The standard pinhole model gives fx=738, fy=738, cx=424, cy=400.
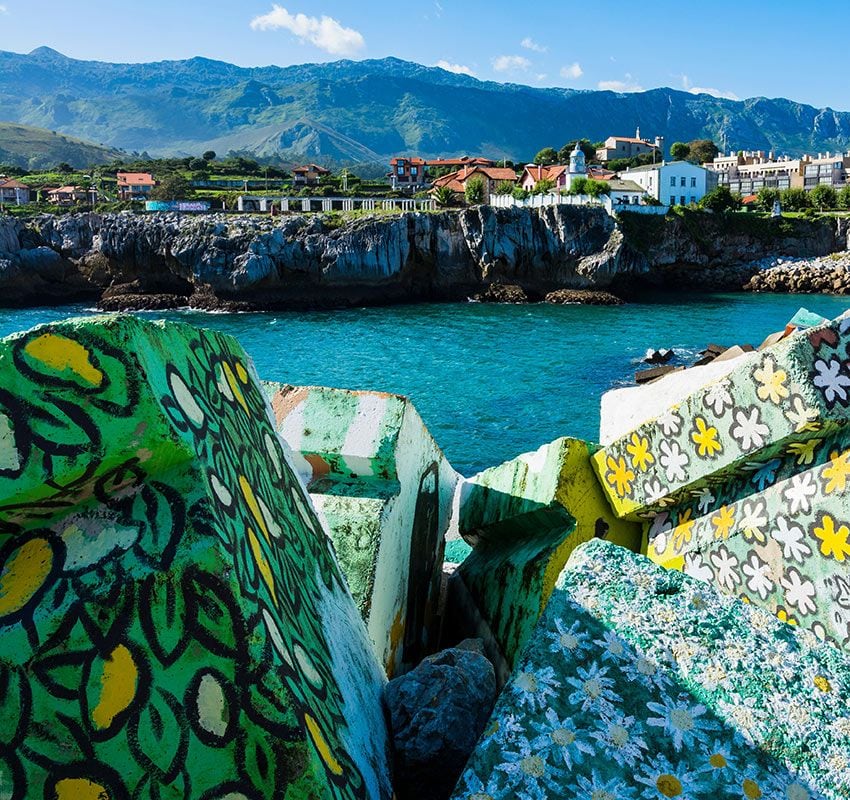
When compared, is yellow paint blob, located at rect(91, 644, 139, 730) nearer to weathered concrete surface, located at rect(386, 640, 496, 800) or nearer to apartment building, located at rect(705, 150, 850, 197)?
weathered concrete surface, located at rect(386, 640, 496, 800)

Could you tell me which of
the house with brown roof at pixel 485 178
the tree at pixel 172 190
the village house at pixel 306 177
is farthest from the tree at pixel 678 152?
the tree at pixel 172 190

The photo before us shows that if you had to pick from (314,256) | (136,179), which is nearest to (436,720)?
(314,256)

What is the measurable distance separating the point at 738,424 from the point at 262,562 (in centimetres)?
265

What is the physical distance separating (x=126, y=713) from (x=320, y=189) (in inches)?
3761

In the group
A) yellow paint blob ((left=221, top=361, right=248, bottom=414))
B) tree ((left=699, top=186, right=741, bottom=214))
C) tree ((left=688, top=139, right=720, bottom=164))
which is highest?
tree ((left=688, top=139, right=720, bottom=164))

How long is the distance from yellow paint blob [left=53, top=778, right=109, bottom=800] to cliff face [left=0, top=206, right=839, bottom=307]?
58846mm

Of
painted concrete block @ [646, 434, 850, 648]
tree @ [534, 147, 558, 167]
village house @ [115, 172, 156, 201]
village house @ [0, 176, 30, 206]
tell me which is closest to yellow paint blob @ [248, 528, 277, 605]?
painted concrete block @ [646, 434, 850, 648]

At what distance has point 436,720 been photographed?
2.79 meters

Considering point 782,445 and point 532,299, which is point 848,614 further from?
point 532,299

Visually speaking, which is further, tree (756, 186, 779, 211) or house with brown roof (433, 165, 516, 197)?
house with brown roof (433, 165, 516, 197)

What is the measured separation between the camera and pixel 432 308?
57.5m

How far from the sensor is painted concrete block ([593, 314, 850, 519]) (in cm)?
356

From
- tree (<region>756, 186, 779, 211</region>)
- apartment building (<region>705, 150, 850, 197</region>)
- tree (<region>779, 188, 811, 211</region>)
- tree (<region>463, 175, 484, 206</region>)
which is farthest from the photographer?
apartment building (<region>705, 150, 850, 197</region>)

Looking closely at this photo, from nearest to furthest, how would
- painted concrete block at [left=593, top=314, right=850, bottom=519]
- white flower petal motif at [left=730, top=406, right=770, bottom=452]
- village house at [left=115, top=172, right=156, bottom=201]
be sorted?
painted concrete block at [left=593, top=314, right=850, bottom=519] → white flower petal motif at [left=730, top=406, right=770, bottom=452] → village house at [left=115, top=172, right=156, bottom=201]
